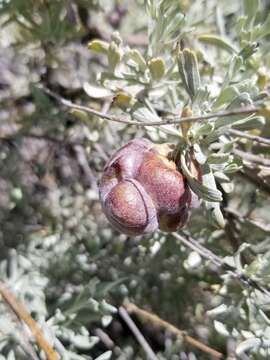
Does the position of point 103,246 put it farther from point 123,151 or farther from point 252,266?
point 123,151

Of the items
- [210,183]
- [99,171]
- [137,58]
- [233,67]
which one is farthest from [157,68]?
[99,171]

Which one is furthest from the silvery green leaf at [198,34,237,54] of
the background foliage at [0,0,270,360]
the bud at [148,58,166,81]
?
the bud at [148,58,166,81]

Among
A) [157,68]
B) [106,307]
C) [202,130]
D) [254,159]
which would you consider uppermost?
[157,68]

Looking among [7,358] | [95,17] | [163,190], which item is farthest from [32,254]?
[163,190]

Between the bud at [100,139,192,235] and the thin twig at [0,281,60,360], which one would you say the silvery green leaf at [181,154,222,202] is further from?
the thin twig at [0,281,60,360]

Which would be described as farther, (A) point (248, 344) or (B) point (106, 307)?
(B) point (106, 307)

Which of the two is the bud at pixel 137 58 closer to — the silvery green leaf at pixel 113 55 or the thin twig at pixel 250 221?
the silvery green leaf at pixel 113 55

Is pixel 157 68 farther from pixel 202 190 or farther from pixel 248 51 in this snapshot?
pixel 202 190
